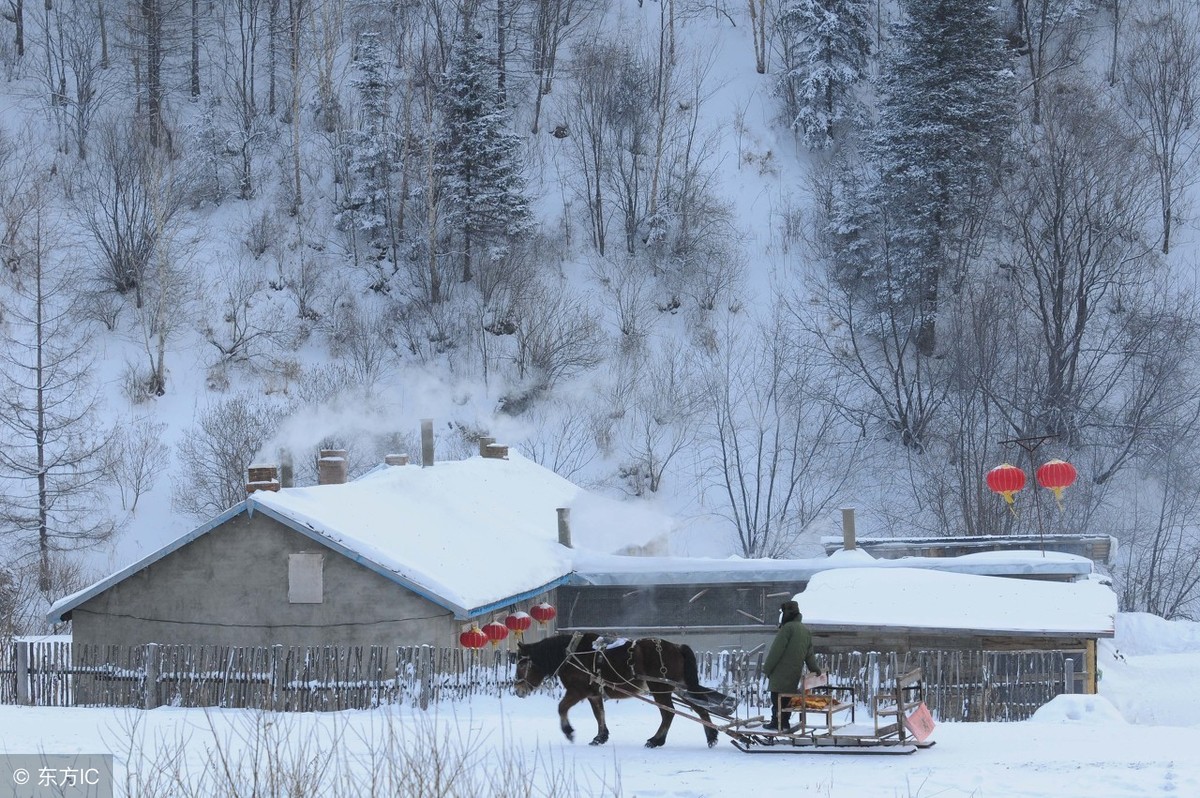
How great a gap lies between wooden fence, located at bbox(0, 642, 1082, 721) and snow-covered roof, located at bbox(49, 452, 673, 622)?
1.98 m

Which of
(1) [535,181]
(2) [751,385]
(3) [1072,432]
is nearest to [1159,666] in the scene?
(3) [1072,432]

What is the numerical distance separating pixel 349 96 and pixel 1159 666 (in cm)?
4434

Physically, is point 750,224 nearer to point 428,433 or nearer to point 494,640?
point 428,433

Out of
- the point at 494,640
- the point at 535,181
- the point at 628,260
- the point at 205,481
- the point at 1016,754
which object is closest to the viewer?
the point at 1016,754

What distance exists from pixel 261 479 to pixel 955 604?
1325cm

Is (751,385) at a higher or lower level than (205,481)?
higher

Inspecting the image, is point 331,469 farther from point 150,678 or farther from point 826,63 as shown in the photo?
point 826,63

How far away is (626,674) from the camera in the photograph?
14.0 m

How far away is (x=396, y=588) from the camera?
73.4ft

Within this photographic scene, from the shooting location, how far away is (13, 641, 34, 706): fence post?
21.4 meters

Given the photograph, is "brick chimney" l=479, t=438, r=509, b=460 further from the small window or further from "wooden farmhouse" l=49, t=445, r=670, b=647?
the small window

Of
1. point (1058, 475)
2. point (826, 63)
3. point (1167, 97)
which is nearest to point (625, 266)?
point (826, 63)

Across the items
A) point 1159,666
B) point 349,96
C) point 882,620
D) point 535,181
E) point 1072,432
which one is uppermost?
point 349,96

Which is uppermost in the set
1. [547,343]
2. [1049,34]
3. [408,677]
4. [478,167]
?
[1049,34]
